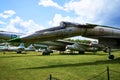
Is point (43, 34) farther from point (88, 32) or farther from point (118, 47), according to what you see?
point (118, 47)

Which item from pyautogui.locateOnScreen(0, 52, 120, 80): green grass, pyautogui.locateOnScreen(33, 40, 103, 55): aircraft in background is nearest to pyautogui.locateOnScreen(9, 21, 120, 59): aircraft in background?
pyautogui.locateOnScreen(0, 52, 120, 80): green grass

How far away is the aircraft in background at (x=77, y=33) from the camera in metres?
15.5

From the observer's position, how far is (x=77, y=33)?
56.9ft

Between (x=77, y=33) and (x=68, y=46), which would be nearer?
(x=77, y=33)

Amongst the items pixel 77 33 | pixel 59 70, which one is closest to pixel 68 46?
pixel 77 33

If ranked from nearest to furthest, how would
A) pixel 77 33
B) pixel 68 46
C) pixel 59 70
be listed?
pixel 59 70 < pixel 77 33 < pixel 68 46

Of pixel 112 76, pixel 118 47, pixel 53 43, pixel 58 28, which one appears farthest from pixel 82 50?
pixel 112 76

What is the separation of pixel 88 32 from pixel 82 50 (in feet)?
75.0

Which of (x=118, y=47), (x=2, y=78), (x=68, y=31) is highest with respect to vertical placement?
(x=68, y=31)

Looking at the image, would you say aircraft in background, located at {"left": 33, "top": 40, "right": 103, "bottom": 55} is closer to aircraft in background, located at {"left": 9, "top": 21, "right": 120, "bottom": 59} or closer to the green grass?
aircraft in background, located at {"left": 9, "top": 21, "right": 120, "bottom": 59}

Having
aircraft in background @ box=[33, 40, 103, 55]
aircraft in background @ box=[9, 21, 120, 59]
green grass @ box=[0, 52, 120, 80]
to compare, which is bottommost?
green grass @ box=[0, 52, 120, 80]

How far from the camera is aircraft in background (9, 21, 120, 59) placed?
15.5 m

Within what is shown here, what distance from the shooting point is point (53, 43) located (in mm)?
39156

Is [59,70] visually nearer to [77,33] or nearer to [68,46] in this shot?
[77,33]
